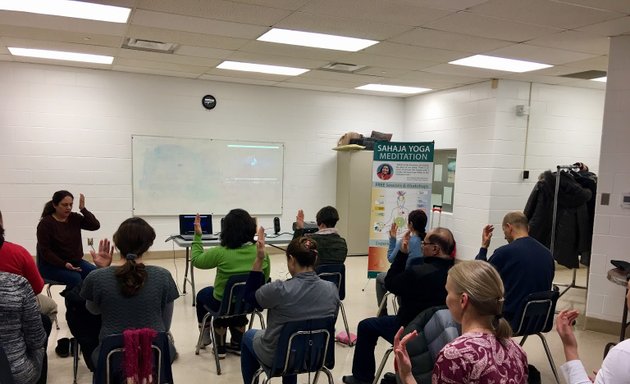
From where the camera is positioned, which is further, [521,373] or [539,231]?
[539,231]

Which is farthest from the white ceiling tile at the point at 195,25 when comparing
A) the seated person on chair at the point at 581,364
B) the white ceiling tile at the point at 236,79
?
the seated person on chair at the point at 581,364

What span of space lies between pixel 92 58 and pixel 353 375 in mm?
4749

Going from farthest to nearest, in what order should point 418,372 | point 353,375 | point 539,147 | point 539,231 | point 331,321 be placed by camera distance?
point 539,147 → point 539,231 → point 353,375 → point 331,321 → point 418,372

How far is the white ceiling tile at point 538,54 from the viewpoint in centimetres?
447

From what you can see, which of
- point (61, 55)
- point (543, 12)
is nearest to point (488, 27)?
point (543, 12)

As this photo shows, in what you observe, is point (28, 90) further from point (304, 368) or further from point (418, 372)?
point (418, 372)

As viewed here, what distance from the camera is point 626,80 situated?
4051 mm

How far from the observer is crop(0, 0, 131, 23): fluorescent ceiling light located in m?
3.53

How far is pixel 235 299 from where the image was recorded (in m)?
3.15

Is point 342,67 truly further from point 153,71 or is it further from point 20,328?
point 20,328

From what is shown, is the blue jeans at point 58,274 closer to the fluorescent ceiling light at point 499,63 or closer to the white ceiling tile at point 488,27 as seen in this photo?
the white ceiling tile at point 488,27

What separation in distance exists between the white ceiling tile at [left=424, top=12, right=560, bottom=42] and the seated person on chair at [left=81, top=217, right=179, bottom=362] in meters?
2.81

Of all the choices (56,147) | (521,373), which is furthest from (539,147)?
(56,147)

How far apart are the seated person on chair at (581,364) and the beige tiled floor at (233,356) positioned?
6.42 feet
